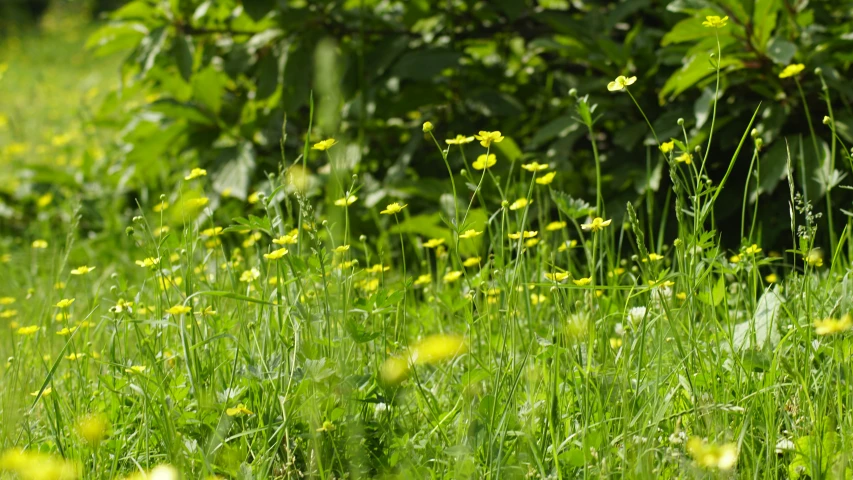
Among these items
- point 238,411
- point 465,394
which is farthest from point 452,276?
point 238,411

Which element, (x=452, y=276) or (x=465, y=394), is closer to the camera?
(x=465, y=394)

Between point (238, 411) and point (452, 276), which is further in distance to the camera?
point (452, 276)

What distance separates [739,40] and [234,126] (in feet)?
5.27

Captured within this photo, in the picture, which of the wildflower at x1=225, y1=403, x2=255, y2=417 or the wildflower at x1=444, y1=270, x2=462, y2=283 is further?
the wildflower at x1=444, y1=270, x2=462, y2=283

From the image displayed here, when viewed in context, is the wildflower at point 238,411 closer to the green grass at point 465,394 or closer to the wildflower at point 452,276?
the green grass at point 465,394

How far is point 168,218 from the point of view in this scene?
2.95 meters

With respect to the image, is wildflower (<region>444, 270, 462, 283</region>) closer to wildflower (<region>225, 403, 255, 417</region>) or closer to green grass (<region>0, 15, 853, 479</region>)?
green grass (<region>0, 15, 853, 479</region>)

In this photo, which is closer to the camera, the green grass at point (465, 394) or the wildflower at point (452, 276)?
the green grass at point (465, 394)

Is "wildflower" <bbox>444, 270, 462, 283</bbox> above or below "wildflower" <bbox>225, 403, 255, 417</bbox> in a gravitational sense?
below

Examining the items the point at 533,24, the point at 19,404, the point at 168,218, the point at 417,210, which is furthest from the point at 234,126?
the point at 19,404

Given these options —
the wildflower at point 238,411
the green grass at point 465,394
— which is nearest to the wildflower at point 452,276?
the green grass at point 465,394

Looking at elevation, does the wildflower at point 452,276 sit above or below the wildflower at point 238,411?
below

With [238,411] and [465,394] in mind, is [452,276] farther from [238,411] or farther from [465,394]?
[238,411]

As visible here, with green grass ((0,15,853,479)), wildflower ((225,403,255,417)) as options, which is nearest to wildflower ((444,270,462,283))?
green grass ((0,15,853,479))
